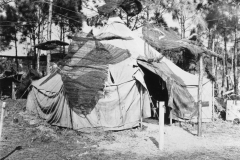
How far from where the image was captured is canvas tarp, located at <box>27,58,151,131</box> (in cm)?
901

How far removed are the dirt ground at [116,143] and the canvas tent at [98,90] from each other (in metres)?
0.47

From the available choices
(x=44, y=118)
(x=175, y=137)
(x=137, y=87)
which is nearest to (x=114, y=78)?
(x=137, y=87)

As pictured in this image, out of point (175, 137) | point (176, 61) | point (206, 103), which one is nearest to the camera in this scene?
point (175, 137)

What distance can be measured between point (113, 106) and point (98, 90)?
848 millimetres

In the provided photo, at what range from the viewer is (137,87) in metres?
9.77

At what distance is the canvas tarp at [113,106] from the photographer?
9.01 metres

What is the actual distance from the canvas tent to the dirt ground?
469 millimetres

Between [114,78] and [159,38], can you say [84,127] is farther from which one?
[159,38]

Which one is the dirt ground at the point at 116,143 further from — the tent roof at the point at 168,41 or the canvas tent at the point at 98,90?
the tent roof at the point at 168,41

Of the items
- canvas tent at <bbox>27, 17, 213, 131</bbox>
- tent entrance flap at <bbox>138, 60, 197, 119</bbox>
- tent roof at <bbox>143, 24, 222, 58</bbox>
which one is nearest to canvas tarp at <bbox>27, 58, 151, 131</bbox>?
canvas tent at <bbox>27, 17, 213, 131</bbox>

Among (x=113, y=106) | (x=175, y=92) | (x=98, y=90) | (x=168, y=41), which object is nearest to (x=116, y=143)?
(x=113, y=106)

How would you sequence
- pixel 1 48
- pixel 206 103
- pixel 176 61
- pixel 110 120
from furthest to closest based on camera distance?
pixel 1 48 → pixel 176 61 → pixel 206 103 → pixel 110 120

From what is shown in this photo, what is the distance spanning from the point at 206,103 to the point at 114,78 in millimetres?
4307

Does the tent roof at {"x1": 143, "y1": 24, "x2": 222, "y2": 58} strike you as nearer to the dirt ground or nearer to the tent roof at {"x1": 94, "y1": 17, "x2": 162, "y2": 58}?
the tent roof at {"x1": 94, "y1": 17, "x2": 162, "y2": 58}
